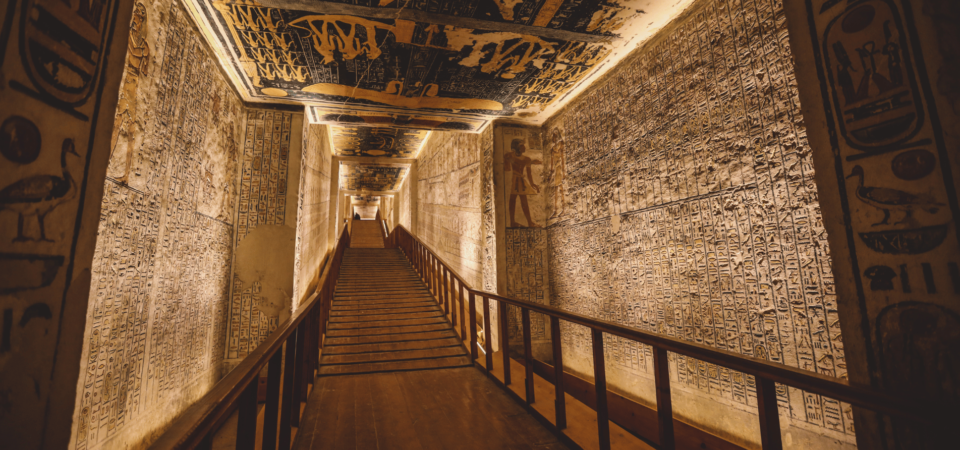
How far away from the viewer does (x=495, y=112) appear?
19.0 ft

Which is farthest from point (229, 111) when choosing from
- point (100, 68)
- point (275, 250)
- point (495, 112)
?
point (100, 68)

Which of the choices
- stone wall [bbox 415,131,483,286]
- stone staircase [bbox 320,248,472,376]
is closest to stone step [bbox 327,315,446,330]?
stone staircase [bbox 320,248,472,376]

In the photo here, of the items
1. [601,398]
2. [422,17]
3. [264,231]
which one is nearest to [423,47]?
[422,17]

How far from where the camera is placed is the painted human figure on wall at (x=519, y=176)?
5984 mm

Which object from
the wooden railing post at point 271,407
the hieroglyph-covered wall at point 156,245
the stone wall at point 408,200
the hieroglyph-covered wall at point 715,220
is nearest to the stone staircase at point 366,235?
the stone wall at point 408,200

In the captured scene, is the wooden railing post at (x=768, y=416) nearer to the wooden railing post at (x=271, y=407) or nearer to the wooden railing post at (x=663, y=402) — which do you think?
the wooden railing post at (x=663, y=402)

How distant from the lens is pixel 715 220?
10.2 feet

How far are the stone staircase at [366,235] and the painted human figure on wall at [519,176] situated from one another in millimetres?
12171

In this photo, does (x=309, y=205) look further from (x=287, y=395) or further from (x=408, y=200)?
(x=408, y=200)

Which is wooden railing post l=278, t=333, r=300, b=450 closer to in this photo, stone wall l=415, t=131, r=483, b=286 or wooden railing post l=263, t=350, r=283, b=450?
wooden railing post l=263, t=350, r=283, b=450

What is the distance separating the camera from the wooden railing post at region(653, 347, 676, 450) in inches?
69.5

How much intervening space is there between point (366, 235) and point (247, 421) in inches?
693

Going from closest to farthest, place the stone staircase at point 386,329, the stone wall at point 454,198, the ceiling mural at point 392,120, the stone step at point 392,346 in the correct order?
the stone staircase at point 386,329, the stone step at point 392,346, the ceiling mural at point 392,120, the stone wall at point 454,198

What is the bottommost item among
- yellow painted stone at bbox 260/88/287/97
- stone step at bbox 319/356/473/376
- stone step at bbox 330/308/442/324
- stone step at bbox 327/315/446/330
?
stone step at bbox 319/356/473/376
